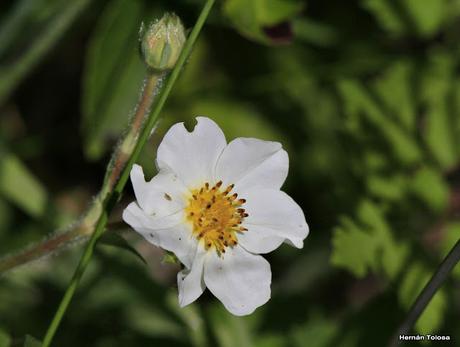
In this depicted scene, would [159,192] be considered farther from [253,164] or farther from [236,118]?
[236,118]

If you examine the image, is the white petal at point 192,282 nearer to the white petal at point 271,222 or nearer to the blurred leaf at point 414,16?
the white petal at point 271,222

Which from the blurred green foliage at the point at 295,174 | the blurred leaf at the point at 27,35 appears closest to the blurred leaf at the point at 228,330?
the blurred green foliage at the point at 295,174

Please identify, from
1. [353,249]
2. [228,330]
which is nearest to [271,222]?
[353,249]

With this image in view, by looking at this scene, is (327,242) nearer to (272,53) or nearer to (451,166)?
(451,166)

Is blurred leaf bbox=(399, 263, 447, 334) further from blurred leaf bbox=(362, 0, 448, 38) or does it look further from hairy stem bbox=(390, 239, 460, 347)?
blurred leaf bbox=(362, 0, 448, 38)

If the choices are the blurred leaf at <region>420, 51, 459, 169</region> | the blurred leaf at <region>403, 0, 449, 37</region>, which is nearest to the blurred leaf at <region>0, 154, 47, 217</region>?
the blurred leaf at <region>420, 51, 459, 169</region>
